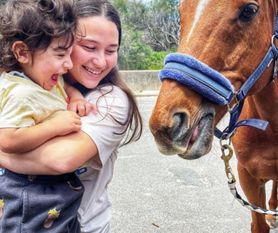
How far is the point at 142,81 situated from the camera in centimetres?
1019

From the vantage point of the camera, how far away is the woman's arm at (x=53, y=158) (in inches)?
50.8

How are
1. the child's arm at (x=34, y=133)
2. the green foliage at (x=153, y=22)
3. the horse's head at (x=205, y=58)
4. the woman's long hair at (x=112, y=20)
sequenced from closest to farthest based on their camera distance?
the child's arm at (x=34, y=133) → the horse's head at (x=205, y=58) → the woman's long hair at (x=112, y=20) → the green foliage at (x=153, y=22)

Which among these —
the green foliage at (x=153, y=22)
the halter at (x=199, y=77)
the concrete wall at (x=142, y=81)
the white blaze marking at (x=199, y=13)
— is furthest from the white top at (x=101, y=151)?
the green foliage at (x=153, y=22)

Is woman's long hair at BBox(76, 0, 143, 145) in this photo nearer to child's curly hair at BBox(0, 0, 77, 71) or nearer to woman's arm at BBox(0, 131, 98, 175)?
child's curly hair at BBox(0, 0, 77, 71)

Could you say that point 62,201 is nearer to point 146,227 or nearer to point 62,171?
point 62,171

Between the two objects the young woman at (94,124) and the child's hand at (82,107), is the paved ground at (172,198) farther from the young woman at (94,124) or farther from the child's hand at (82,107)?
the child's hand at (82,107)

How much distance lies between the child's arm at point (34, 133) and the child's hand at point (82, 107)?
0.11 m

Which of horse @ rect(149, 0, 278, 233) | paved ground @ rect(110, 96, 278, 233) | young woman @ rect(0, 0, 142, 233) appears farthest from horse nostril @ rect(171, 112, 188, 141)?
paved ground @ rect(110, 96, 278, 233)

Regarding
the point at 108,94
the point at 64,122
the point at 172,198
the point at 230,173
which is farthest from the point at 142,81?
the point at 64,122

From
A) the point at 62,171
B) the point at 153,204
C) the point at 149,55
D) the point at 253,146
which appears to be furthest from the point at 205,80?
the point at 149,55

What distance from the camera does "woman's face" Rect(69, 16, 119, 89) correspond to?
144 centimetres

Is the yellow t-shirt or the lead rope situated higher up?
the yellow t-shirt

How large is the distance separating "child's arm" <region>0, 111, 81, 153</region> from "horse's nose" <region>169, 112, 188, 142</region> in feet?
1.10

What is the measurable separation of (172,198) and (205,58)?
7.86ft
